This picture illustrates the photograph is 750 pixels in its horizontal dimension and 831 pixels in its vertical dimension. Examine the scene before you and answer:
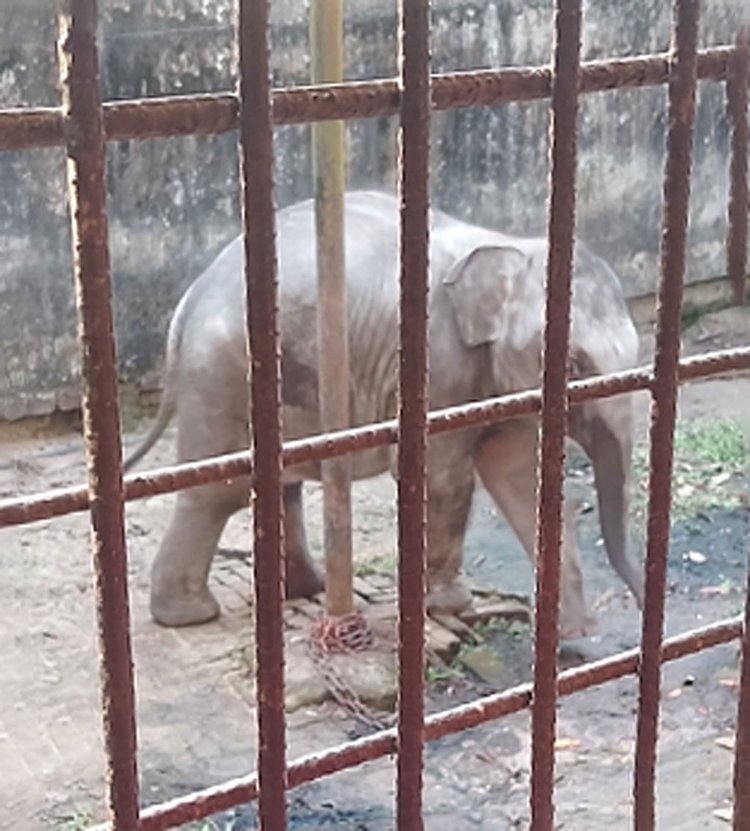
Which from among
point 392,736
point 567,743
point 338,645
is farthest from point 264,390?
point 338,645

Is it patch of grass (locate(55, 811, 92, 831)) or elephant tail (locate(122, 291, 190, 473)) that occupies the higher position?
elephant tail (locate(122, 291, 190, 473))

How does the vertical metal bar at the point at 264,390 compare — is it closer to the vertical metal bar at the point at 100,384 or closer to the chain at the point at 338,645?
the vertical metal bar at the point at 100,384

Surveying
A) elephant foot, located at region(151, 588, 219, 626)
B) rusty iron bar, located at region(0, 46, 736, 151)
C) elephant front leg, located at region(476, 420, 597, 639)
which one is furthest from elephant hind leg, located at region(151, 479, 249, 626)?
rusty iron bar, located at region(0, 46, 736, 151)

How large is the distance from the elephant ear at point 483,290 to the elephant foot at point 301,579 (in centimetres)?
76

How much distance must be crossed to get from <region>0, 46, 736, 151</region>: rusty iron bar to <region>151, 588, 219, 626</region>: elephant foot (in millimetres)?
2823

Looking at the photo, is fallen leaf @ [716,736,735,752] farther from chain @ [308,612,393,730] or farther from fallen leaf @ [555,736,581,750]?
chain @ [308,612,393,730]

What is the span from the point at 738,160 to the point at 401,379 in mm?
556

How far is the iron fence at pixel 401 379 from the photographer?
1.14m

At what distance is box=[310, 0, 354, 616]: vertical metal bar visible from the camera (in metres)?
3.36

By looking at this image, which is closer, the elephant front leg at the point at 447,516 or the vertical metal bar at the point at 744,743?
the vertical metal bar at the point at 744,743

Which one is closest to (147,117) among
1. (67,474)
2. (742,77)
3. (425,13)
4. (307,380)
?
(425,13)

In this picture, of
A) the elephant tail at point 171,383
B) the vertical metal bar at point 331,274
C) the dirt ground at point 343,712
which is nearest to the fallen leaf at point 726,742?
the dirt ground at point 343,712

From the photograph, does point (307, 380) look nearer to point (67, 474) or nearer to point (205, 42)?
point (67, 474)

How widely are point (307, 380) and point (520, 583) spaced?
85 centimetres
